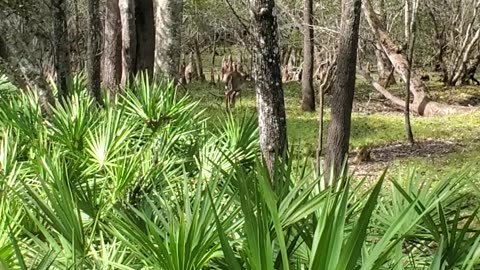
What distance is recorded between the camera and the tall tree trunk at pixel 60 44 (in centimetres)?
803

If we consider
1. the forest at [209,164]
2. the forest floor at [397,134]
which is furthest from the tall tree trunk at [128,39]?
the forest floor at [397,134]

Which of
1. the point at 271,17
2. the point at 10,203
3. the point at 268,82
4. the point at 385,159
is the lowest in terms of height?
the point at 385,159

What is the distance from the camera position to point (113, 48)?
12414mm

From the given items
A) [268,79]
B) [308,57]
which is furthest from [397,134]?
[268,79]

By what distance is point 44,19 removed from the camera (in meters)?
8.89

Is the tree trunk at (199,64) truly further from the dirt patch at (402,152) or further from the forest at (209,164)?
the dirt patch at (402,152)

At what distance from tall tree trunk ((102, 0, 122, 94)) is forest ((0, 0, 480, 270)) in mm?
27

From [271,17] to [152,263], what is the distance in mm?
3900

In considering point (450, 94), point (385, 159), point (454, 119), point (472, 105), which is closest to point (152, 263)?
point (385, 159)

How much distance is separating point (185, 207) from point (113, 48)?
9.85 m

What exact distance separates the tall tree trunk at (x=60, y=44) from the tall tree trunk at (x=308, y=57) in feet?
29.9

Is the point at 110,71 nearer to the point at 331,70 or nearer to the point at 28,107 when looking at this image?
the point at 28,107

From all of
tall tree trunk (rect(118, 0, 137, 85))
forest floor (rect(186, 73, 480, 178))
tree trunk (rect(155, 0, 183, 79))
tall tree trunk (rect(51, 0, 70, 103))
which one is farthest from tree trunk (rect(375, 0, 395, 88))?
tall tree trunk (rect(51, 0, 70, 103))

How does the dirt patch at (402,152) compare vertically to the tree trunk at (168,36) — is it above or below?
below
